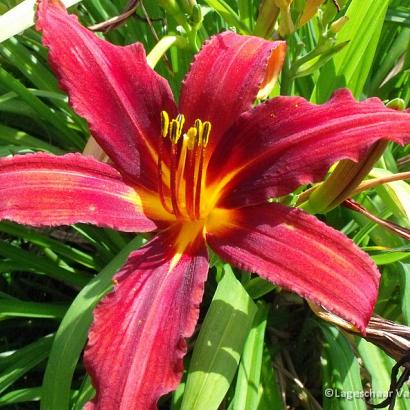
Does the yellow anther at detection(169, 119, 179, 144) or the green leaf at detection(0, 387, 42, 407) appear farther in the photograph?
the green leaf at detection(0, 387, 42, 407)

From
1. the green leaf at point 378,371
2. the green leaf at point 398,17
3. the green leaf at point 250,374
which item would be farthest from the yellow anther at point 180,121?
the green leaf at point 398,17

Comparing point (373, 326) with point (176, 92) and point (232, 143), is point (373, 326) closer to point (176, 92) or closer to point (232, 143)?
point (232, 143)

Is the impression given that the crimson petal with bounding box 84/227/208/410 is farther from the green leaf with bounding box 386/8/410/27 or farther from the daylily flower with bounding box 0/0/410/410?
the green leaf with bounding box 386/8/410/27

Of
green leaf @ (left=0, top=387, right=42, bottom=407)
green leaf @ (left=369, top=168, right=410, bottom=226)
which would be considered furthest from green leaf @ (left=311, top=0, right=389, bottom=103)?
green leaf @ (left=0, top=387, right=42, bottom=407)

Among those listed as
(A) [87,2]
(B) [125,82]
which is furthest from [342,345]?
(A) [87,2]

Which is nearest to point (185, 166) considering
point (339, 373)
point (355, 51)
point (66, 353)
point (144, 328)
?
point (144, 328)

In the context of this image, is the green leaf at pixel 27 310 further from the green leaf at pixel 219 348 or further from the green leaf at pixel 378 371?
the green leaf at pixel 378 371

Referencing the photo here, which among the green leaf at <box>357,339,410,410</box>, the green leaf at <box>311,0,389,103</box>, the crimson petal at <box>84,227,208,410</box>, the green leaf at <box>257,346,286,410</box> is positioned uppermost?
the crimson petal at <box>84,227,208,410</box>
